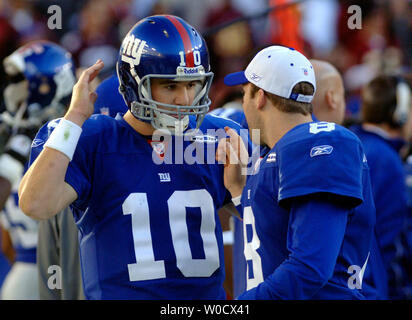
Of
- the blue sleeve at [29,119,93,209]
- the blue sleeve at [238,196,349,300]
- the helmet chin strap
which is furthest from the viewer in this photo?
the helmet chin strap

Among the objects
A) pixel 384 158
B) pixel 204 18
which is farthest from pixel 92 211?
pixel 204 18

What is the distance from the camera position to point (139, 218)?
9.04 ft

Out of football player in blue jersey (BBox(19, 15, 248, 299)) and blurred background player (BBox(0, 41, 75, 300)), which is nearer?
football player in blue jersey (BBox(19, 15, 248, 299))

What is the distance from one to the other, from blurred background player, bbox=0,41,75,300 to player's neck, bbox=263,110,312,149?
6.41ft

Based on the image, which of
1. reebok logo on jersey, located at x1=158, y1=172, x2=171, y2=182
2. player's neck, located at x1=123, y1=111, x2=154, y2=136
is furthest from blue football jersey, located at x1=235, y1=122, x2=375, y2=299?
player's neck, located at x1=123, y1=111, x2=154, y2=136

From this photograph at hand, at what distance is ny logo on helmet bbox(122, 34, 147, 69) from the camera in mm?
2857

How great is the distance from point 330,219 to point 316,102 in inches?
64.4

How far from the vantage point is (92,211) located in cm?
279

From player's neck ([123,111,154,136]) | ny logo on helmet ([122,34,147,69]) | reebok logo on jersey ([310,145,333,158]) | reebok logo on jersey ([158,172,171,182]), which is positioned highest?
ny logo on helmet ([122,34,147,69])

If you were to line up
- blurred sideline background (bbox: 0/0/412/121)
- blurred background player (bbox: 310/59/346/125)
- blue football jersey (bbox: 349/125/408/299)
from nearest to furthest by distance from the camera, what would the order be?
blurred background player (bbox: 310/59/346/125) < blue football jersey (bbox: 349/125/408/299) < blurred sideline background (bbox: 0/0/412/121)

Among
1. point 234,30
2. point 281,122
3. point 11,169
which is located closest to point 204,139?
point 281,122

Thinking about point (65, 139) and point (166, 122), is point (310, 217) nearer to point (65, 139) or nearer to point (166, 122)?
point (166, 122)

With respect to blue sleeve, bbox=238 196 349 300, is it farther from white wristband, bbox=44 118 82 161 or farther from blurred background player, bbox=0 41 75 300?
blurred background player, bbox=0 41 75 300

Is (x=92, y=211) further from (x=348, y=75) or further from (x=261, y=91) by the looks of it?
(x=348, y=75)
